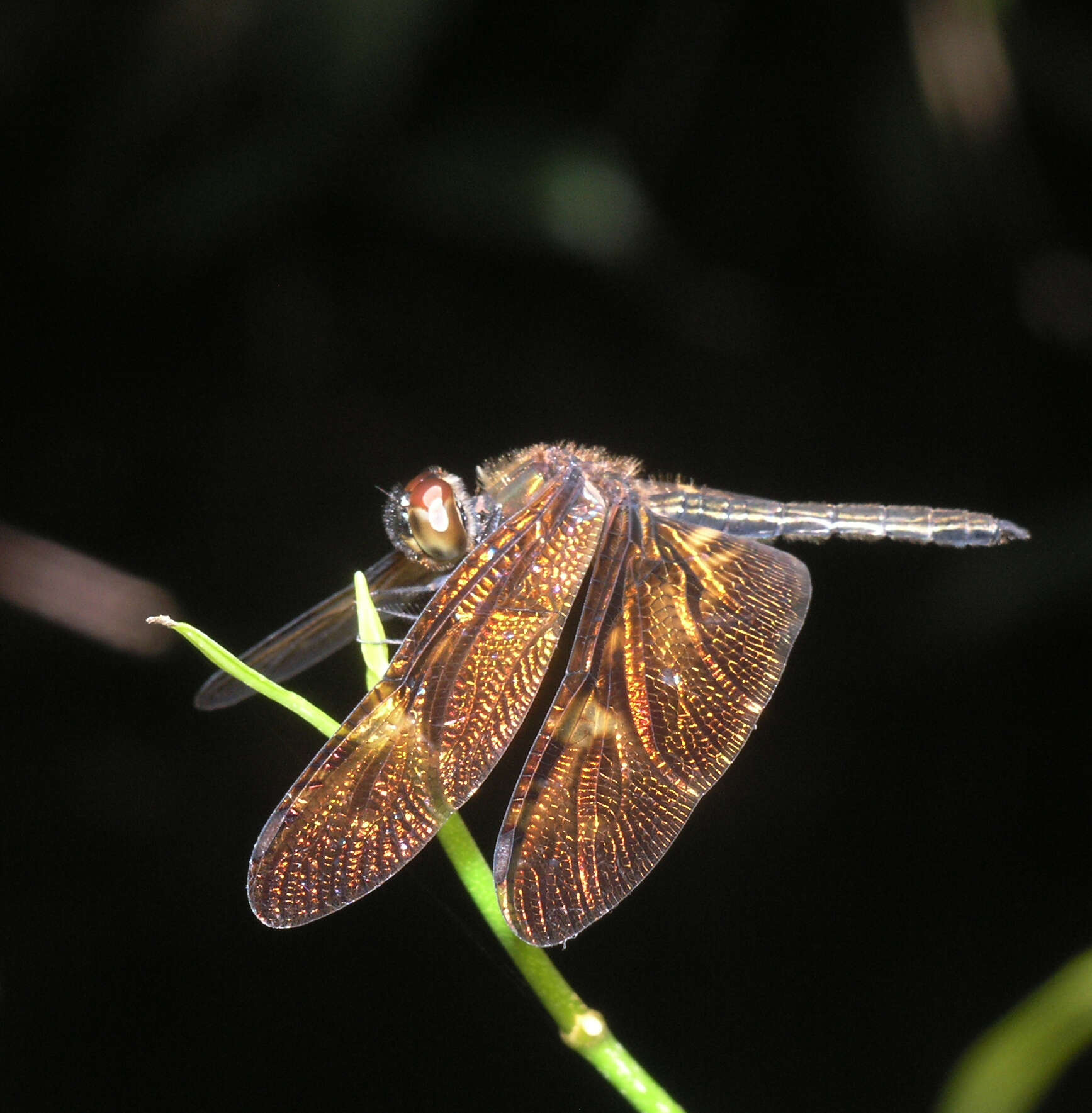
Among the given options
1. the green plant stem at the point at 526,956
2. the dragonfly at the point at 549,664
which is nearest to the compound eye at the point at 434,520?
the dragonfly at the point at 549,664

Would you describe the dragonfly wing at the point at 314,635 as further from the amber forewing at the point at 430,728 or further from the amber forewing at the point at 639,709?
the amber forewing at the point at 639,709

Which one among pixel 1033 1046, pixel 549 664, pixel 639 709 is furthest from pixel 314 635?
pixel 1033 1046

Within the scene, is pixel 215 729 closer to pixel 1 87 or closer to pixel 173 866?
pixel 173 866

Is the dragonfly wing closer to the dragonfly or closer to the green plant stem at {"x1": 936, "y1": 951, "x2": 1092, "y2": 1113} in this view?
the dragonfly

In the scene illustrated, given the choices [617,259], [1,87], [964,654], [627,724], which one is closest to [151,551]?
[1,87]

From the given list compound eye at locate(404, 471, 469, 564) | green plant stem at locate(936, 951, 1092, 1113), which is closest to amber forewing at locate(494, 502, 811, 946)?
compound eye at locate(404, 471, 469, 564)

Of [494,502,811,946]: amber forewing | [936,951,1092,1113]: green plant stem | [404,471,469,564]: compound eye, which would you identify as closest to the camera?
[936,951,1092,1113]: green plant stem
